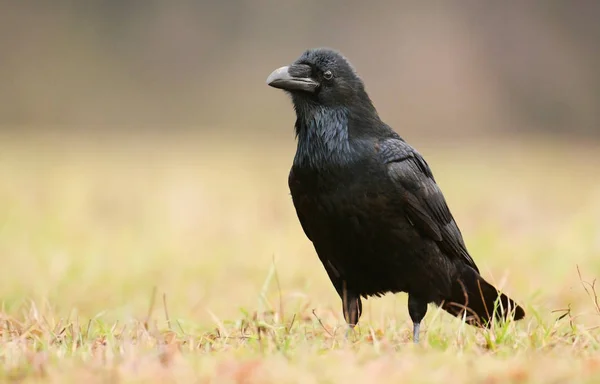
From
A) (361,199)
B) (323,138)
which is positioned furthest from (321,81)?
(361,199)

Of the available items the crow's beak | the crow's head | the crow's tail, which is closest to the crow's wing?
the crow's tail

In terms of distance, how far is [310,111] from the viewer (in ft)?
15.2

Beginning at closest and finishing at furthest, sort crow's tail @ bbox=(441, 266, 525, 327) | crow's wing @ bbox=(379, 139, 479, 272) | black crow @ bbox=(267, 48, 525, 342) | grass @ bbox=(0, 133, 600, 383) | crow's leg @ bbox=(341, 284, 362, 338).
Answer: grass @ bbox=(0, 133, 600, 383)
black crow @ bbox=(267, 48, 525, 342)
crow's wing @ bbox=(379, 139, 479, 272)
crow's leg @ bbox=(341, 284, 362, 338)
crow's tail @ bbox=(441, 266, 525, 327)

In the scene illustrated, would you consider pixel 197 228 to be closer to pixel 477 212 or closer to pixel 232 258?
pixel 232 258

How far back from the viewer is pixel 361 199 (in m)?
4.23

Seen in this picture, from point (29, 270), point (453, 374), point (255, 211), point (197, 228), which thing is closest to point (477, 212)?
point (255, 211)

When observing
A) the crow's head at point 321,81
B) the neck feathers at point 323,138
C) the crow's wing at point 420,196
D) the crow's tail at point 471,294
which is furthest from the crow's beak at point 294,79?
the crow's tail at point 471,294

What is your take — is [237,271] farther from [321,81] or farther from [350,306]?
[321,81]

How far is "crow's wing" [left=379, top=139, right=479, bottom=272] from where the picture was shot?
14.5 ft

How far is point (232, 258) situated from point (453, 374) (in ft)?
17.8

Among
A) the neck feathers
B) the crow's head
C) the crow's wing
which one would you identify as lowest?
the crow's wing

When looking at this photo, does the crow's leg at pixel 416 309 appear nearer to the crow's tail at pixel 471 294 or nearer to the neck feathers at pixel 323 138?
the crow's tail at pixel 471 294

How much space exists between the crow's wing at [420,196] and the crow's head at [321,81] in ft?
1.06

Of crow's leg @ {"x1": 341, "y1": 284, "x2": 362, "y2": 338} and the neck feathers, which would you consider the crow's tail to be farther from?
the neck feathers
